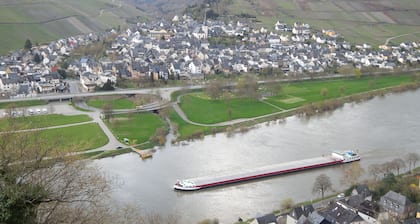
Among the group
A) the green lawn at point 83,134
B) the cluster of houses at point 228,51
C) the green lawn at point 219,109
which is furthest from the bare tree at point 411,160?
the cluster of houses at point 228,51

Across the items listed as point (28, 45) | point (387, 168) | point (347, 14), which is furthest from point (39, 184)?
point (347, 14)

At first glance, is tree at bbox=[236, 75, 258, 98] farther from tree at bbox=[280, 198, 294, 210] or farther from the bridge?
tree at bbox=[280, 198, 294, 210]

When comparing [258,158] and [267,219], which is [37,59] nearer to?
[258,158]

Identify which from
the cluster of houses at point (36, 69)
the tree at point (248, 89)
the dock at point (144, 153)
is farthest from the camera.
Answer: the cluster of houses at point (36, 69)

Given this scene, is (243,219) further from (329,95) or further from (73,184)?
(329,95)

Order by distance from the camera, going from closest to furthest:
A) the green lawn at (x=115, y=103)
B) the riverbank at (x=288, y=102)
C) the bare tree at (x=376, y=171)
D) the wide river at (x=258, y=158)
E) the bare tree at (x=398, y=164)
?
the wide river at (x=258, y=158), the bare tree at (x=376, y=171), the bare tree at (x=398, y=164), the riverbank at (x=288, y=102), the green lawn at (x=115, y=103)

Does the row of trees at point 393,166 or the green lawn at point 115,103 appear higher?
the green lawn at point 115,103

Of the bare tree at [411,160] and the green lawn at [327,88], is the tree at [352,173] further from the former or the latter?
the green lawn at [327,88]

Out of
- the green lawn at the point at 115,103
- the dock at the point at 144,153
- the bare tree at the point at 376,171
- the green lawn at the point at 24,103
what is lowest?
the dock at the point at 144,153

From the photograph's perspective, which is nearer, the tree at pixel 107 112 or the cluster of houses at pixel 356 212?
the cluster of houses at pixel 356 212
